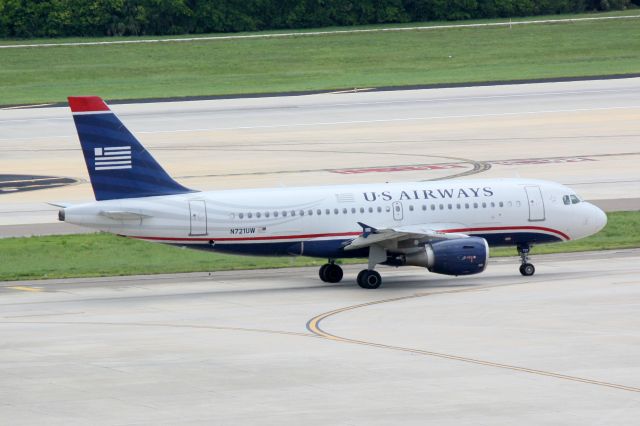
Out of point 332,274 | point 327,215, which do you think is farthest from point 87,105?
point 332,274

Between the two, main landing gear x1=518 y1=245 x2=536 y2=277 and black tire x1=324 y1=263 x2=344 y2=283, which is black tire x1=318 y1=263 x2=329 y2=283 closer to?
black tire x1=324 y1=263 x2=344 y2=283

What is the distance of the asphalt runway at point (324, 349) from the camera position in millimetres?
28906

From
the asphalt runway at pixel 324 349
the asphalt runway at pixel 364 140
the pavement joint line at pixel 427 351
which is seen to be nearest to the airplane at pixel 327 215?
the asphalt runway at pixel 324 349

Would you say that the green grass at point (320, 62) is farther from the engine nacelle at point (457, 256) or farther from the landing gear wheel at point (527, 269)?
the engine nacelle at point (457, 256)

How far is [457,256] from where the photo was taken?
45344 millimetres

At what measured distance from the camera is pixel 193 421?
28.0 m

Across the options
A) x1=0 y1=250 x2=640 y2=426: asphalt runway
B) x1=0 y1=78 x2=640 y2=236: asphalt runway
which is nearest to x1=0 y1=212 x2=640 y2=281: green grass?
x1=0 y1=250 x2=640 y2=426: asphalt runway

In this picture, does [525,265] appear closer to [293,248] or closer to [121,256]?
[293,248]

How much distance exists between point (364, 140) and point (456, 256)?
43709mm

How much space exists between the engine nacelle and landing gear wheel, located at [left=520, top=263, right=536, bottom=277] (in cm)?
337

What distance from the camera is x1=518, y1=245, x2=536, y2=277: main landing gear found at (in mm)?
48531

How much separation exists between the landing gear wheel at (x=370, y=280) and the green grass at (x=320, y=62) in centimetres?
7241

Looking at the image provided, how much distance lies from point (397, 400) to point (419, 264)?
667 inches

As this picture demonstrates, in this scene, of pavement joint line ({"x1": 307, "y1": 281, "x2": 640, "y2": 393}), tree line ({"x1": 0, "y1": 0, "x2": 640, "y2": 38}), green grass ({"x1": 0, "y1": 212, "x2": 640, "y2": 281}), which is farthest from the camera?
tree line ({"x1": 0, "y1": 0, "x2": 640, "y2": 38})
